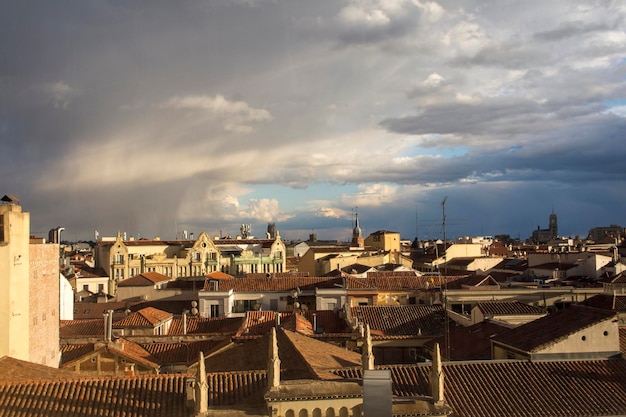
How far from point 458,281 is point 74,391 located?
44.0 m

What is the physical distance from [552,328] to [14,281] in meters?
22.7

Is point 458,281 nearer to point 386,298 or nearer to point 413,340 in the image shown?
point 386,298

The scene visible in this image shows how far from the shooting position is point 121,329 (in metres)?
39.2

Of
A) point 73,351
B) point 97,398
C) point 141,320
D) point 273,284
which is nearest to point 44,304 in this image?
point 73,351

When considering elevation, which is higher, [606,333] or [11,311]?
[11,311]

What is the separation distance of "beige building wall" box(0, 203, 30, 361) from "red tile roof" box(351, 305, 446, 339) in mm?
20865

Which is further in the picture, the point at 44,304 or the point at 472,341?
the point at 472,341

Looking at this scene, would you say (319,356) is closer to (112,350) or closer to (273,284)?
(112,350)

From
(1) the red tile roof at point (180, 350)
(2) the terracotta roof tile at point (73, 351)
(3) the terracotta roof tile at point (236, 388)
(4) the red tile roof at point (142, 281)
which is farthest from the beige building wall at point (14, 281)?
(4) the red tile roof at point (142, 281)

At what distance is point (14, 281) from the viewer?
Result: 23.3 m

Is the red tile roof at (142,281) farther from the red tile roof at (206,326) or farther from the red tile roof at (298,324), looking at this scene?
the red tile roof at (298,324)

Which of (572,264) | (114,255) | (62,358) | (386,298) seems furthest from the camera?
(114,255)

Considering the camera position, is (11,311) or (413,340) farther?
(413,340)

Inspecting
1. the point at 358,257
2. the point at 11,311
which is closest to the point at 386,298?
the point at 11,311
